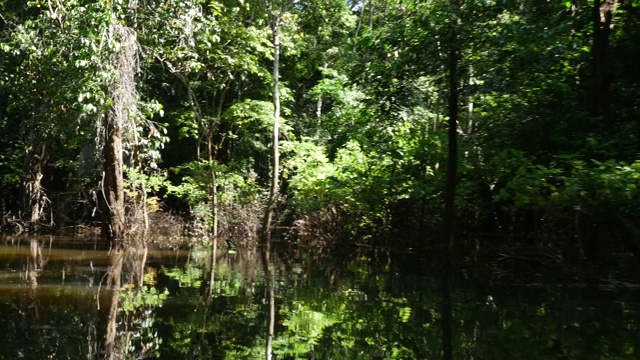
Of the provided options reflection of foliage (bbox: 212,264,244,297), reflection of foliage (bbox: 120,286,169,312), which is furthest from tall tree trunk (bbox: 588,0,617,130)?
reflection of foliage (bbox: 120,286,169,312)

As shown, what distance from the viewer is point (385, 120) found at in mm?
11891

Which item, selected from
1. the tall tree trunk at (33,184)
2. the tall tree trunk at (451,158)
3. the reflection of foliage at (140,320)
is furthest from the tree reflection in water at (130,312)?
the tall tree trunk at (33,184)

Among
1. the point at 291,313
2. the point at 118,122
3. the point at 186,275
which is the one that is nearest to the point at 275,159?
the point at 118,122

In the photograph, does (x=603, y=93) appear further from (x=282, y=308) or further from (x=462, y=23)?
(x=282, y=308)

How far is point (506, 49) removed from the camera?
10250mm

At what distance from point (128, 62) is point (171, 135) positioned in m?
9.48

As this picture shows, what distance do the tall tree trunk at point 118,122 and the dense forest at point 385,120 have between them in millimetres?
48

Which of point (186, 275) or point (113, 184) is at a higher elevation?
point (113, 184)

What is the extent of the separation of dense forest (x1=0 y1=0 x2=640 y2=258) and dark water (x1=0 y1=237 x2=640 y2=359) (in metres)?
1.80

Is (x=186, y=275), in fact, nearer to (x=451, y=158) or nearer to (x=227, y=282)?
(x=227, y=282)

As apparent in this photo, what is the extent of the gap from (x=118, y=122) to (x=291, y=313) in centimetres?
815

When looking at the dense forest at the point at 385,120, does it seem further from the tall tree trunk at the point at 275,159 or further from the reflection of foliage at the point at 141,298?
the reflection of foliage at the point at 141,298

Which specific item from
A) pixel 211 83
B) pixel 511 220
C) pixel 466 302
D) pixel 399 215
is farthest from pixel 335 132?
pixel 466 302

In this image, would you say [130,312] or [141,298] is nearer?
[130,312]
